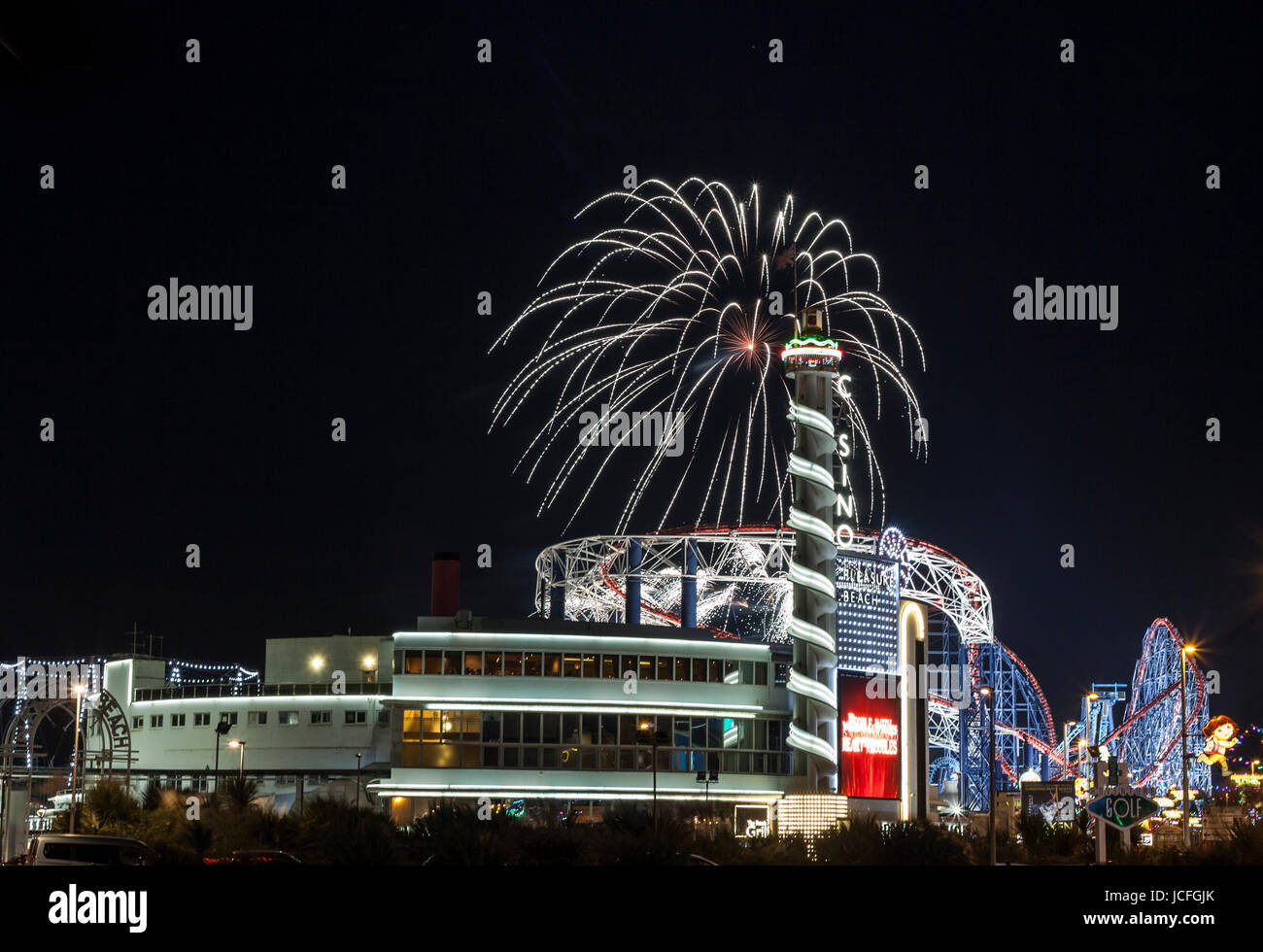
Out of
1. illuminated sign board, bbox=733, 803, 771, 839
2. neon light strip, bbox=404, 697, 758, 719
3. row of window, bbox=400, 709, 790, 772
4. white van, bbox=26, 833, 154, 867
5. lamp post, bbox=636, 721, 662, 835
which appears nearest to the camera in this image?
white van, bbox=26, 833, 154, 867

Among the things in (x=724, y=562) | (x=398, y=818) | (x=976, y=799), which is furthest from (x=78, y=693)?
(x=976, y=799)

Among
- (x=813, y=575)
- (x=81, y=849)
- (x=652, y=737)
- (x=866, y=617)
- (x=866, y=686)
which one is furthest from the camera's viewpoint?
(x=866, y=617)

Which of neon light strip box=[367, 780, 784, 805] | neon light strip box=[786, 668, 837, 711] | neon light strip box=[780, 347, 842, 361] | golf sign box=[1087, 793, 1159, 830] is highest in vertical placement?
neon light strip box=[780, 347, 842, 361]

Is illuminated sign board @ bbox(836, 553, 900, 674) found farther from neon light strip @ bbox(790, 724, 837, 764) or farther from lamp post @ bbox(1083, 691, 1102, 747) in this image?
lamp post @ bbox(1083, 691, 1102, 747)

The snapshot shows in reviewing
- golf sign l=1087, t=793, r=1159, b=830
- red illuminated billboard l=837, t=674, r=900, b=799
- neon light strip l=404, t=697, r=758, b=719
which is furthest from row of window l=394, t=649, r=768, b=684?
golf sign l=1087, t=793, r=1159, b=830

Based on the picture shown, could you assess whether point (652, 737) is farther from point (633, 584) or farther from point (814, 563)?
point (633, 584)

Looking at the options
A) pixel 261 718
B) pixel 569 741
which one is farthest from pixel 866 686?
pixel 261 718
